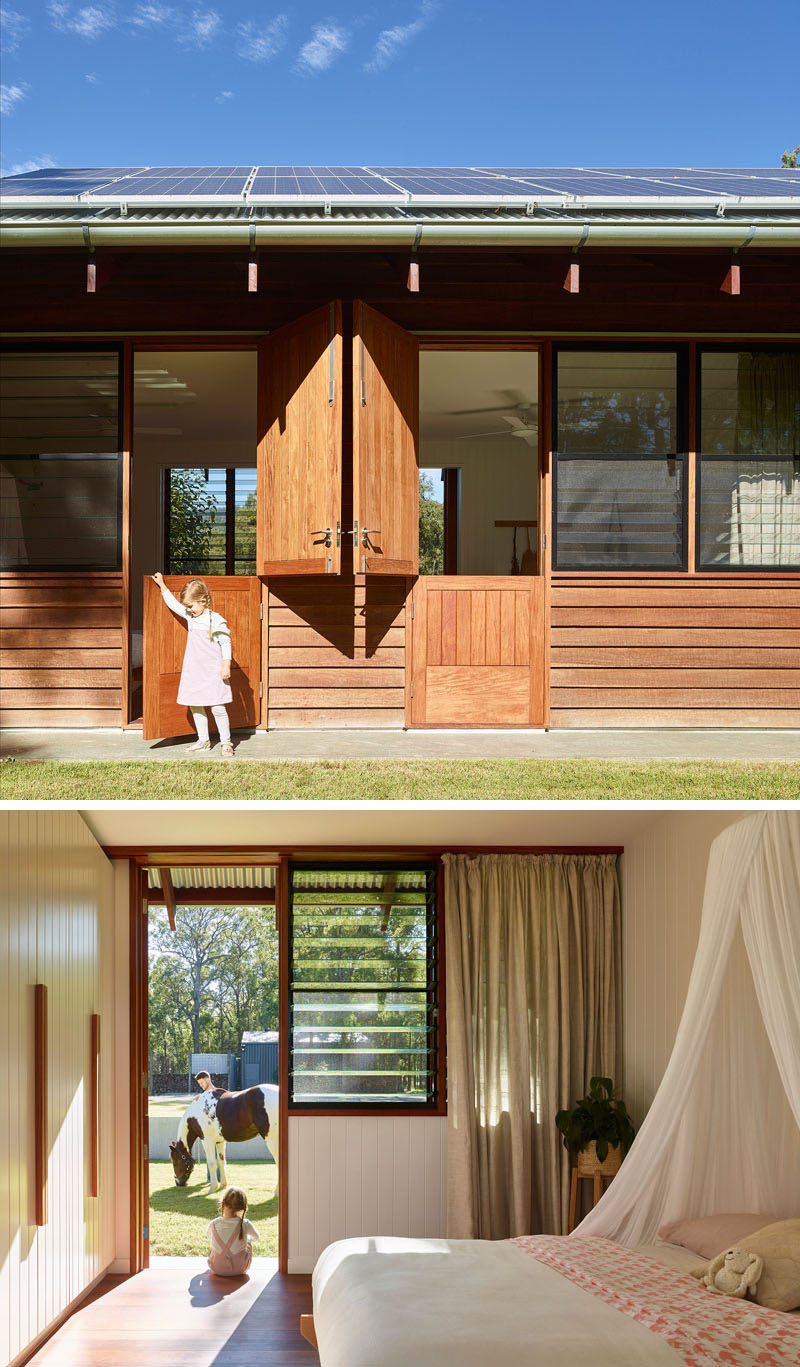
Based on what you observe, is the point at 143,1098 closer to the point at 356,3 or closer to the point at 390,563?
the point at 390,563

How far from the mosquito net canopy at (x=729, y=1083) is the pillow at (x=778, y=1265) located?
1.53 feet

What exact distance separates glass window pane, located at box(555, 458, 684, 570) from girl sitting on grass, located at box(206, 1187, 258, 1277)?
437 centimetres

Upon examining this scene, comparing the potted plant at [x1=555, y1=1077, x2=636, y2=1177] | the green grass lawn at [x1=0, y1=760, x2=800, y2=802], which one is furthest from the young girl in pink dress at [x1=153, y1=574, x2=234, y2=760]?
the potted plant at [x1=555, y1=1077, x2=636, y2=1177]

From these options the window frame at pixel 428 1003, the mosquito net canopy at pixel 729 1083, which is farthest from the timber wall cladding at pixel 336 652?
the window frame at pixel 428 1003

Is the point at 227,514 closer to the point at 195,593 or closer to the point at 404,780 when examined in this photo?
the point at 195,593

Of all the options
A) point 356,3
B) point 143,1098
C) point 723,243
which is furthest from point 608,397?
point 143,1098

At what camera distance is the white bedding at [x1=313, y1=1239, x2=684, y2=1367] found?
3.07 metres

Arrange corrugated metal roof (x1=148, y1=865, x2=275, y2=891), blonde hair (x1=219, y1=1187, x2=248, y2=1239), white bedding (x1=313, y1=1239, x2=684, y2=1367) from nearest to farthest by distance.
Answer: white bedding (x1=313, y1=1239, x2=684, y2=1367), blonde hair (x1=219, y1=1187, x2=248, y2=1239), corrugated metal roof (x1=148, y1=865, x2=275, y2=891)

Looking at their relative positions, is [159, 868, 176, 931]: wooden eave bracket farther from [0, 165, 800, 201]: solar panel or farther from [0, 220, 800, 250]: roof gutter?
[0, 220, 800, 250]: roof gutter

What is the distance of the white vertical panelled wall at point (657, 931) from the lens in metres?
5.68

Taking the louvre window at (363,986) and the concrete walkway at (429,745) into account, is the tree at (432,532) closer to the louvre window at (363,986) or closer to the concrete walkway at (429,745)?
the louvre window at (363,986)

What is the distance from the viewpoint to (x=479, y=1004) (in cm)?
688

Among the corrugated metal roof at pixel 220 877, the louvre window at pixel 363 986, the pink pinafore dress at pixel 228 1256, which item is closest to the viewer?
the pink pinafore dress at pixel 228 1256

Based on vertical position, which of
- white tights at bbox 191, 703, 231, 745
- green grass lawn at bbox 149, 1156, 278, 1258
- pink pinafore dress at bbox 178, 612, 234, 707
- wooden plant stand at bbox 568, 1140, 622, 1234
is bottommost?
green grass lawn at bbox 149, 1156, 278, 1258
